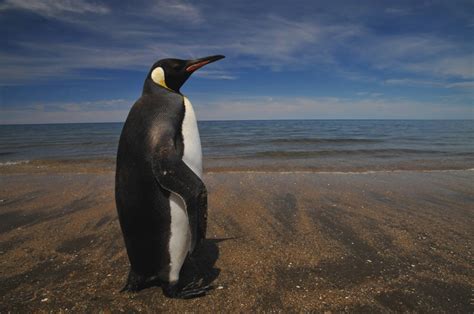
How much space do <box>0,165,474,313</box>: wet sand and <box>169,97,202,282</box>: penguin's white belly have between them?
358mm

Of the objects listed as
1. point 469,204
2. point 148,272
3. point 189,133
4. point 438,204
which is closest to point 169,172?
point 189,133

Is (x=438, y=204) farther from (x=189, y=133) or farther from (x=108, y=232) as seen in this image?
(x=108, y=232)

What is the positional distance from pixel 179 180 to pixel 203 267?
5.30ft

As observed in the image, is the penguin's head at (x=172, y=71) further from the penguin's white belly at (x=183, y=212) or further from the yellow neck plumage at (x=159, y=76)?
the penguin's white belly at (x=183, y=212)

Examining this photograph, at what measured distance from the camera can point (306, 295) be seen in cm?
316

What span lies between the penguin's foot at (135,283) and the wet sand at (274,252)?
0.22ft

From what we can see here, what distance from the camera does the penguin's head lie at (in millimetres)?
3385

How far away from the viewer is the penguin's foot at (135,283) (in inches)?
124

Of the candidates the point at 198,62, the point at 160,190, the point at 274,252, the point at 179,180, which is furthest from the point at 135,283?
the point at 198,62

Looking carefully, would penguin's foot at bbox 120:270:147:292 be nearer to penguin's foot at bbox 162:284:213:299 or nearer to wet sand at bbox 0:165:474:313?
wet sand at bbox 0:165:474:313

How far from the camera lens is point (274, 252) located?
165 inches

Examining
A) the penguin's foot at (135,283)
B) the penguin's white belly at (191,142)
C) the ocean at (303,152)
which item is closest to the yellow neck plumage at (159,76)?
the penguin's white belly at (191,142)

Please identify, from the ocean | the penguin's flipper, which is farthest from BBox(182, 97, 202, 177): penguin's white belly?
the ocean

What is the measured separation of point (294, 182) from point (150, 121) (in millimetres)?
6480
